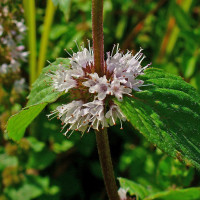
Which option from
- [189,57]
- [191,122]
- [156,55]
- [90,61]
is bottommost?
[191,122]

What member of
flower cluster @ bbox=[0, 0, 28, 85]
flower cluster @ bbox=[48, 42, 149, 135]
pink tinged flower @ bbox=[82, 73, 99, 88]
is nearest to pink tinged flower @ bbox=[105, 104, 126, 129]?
flower cluster @ bbox=[48, 42, 149, 135]

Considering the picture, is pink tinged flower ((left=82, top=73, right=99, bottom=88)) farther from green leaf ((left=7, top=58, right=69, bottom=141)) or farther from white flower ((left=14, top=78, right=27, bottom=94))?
white flower ((left=14, top=78, right=27, bottom=94))

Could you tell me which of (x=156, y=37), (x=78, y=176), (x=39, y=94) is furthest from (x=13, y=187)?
(x=156, y=37)

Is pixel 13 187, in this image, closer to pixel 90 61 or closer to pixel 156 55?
pixel 90 61

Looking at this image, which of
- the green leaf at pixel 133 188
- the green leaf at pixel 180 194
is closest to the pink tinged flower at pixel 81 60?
the green leaf at pixel 180 194

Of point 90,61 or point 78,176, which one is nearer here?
point 90,61

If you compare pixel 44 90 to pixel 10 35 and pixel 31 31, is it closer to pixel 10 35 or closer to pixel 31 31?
pixel 10 35

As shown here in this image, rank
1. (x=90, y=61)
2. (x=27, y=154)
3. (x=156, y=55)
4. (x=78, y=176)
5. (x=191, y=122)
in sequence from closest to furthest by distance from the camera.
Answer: (x=191, y=122)
(x=90, y=61)
(x=27, y=154)
(x=78, y=176)
(x=156, y=55)
